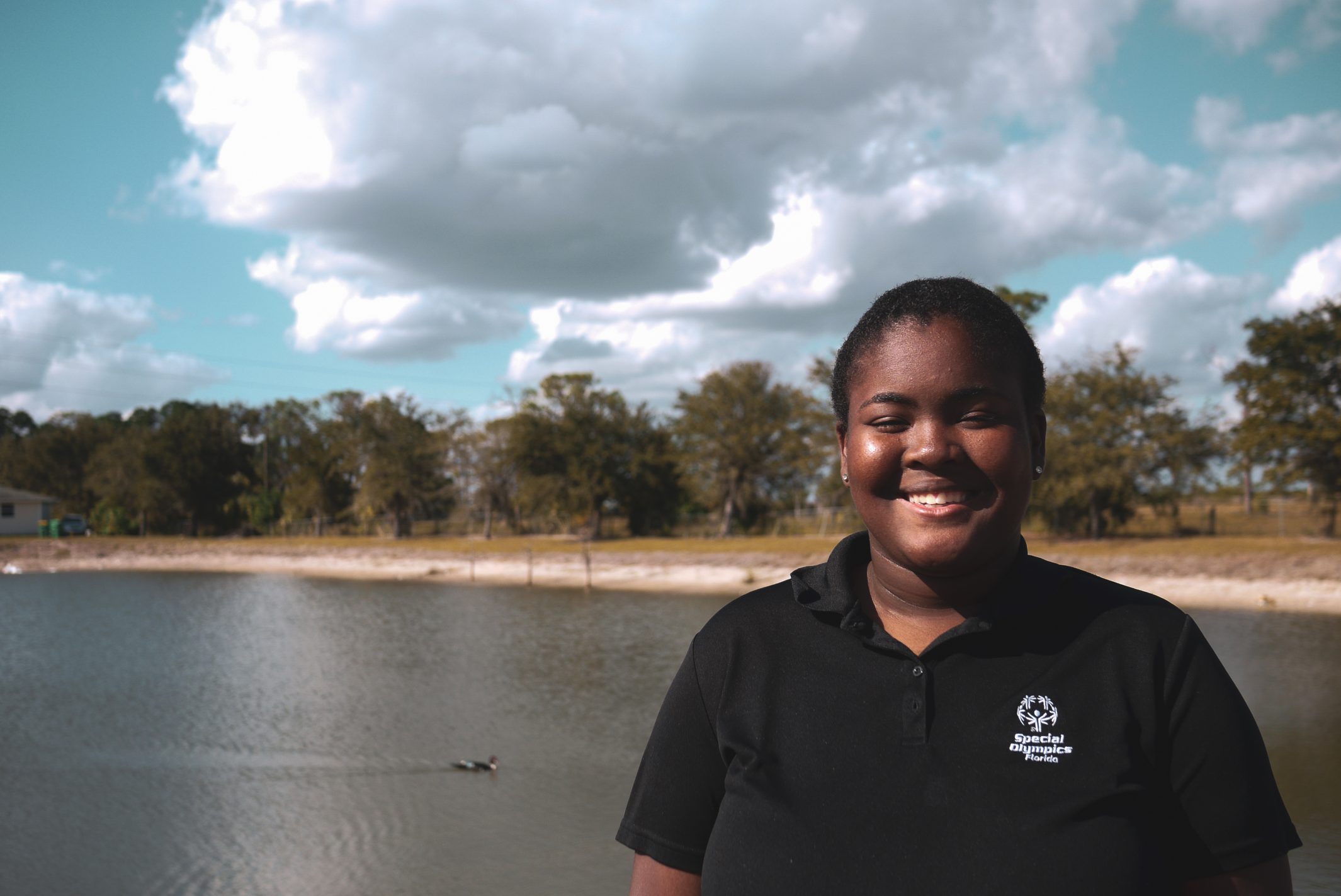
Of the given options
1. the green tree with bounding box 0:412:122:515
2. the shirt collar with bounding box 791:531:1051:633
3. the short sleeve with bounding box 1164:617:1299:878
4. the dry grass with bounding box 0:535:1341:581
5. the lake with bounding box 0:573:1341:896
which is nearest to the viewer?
the short sleeve with bounding box 1164:617:1299:878

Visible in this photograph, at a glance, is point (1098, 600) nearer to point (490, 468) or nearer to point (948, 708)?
point (948, 708)

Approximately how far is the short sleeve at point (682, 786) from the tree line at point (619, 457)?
126 ft

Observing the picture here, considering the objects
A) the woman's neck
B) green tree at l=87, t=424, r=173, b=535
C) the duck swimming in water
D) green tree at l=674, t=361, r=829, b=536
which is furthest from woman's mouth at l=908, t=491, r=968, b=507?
green tree at l=87, t=424, r=173, b=535

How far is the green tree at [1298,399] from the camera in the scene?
34.8m

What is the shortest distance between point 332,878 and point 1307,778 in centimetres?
1217

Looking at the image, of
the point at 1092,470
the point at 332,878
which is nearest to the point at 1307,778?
the point at 332,878

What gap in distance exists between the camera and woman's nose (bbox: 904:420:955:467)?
159 centimetres

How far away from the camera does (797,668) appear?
1608 mm

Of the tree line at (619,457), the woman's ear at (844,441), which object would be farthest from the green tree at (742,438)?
the woman's ear at (844,441)

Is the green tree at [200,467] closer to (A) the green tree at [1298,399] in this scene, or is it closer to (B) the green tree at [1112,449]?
(B) the green tree at [1112,449]

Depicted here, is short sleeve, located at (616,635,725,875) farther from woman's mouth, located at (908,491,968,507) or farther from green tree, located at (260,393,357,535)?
green tree, located at (260,393,357,535)

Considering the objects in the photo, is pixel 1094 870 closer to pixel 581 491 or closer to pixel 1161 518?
pixel 1161 518

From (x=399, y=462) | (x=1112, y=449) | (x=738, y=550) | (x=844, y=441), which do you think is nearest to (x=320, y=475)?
(x=399, y=462)

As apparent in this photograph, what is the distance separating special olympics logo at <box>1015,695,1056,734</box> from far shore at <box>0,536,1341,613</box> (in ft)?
49.9
